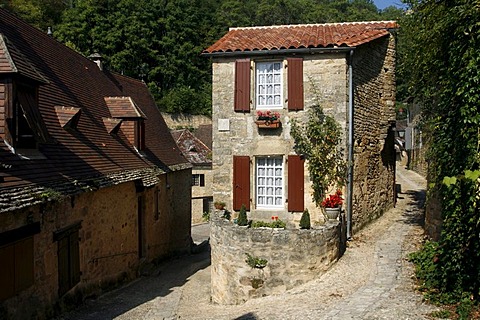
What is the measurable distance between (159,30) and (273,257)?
45274 millimetres

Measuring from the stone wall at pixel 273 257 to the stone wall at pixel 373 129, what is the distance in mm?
3506

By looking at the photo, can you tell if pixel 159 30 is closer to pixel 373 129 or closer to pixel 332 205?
pixel 373 129

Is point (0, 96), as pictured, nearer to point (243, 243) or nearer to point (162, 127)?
point (243, 243)

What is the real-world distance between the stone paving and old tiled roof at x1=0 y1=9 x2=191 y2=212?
3.35 m

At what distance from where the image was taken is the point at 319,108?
13.0 m

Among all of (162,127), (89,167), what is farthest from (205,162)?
(89,167)

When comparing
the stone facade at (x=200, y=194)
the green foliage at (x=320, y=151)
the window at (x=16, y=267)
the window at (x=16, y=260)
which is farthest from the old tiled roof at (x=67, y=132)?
the stone facade at (x=200, y=194)

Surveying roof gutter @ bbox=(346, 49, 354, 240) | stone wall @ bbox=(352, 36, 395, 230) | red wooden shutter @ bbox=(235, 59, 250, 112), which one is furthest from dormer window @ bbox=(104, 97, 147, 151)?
stone wall @ bbox=(352, 36, 395, 230)

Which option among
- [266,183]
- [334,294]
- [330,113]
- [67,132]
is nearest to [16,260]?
[67,132]

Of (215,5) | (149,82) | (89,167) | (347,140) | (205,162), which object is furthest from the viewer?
(215,5)

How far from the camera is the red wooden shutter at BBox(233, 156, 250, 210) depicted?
1349cm

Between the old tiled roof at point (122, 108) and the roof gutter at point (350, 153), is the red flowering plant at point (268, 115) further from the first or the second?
the old tiled roof at point (122, 108)

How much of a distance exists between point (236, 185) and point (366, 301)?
19.8 ft

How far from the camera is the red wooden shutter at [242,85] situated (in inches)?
526
